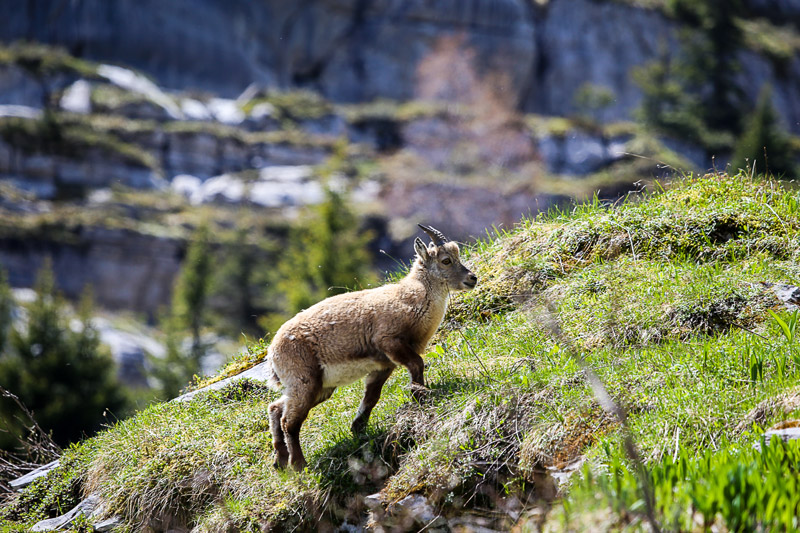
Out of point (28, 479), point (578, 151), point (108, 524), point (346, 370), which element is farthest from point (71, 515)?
point (578, 151)

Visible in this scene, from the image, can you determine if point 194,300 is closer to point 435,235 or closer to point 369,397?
point 435,235

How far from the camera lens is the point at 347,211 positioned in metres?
22.9

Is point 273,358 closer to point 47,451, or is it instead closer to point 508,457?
point 508,457

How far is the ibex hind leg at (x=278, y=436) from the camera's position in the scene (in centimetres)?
568

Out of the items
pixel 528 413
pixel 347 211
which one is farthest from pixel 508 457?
pixel 347 211

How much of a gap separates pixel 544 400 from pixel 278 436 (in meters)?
2.15

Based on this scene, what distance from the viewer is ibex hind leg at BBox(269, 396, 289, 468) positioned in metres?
5.68

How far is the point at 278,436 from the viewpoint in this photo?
5707 millimetres

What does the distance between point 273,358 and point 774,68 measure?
6357 centimetres

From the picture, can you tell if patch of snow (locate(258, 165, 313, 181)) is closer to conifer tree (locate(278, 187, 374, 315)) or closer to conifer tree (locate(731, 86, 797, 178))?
conifer tree (locate(278, 187, 374, 315))

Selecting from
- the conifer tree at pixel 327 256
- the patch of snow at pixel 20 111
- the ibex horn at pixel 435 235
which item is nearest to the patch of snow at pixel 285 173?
the patch of snow at pixel 20 111

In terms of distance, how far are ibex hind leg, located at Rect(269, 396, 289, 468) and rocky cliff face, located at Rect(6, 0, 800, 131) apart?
55.5 metres

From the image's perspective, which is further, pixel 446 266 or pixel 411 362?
pixel 446 266

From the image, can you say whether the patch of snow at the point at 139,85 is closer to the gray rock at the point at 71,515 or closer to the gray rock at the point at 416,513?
the gray rock at the point at 71,515
